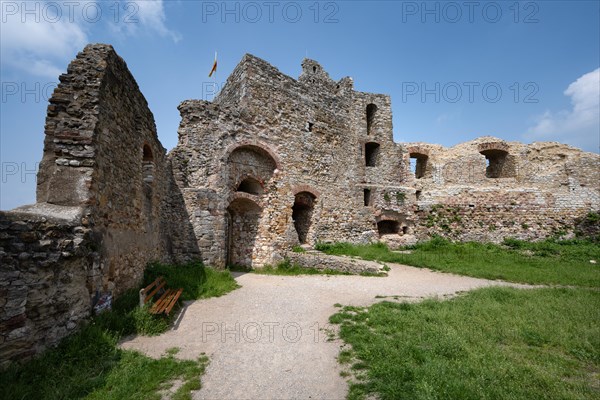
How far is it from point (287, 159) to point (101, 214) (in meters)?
9.24

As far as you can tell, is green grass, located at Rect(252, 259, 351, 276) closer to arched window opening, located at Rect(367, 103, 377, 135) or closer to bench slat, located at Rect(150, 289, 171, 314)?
bench slat, located at Rect(150, 289, 171, 314)

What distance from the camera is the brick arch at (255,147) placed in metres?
11.6

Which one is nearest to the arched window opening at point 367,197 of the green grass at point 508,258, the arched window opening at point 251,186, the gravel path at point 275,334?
the green grass at point 508,258

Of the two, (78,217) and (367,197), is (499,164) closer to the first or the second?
(367,197)

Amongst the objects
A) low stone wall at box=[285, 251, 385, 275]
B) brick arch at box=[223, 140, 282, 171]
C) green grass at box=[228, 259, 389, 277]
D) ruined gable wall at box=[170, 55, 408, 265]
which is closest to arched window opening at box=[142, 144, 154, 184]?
ruined gable wall at box=[170, 55, 408, 265]

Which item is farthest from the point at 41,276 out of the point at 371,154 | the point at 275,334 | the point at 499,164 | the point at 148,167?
the point at 499,164

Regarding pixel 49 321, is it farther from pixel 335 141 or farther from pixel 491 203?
pixel 491 203

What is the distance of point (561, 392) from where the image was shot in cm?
296

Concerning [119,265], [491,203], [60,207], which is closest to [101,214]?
[60,207]

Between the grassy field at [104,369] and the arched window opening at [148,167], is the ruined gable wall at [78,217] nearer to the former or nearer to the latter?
the grassy field at [104,369]

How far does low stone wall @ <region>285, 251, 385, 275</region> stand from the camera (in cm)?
1025

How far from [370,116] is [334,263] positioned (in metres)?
11.2

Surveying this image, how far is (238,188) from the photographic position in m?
12.9

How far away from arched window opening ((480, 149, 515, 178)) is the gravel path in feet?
40.7
